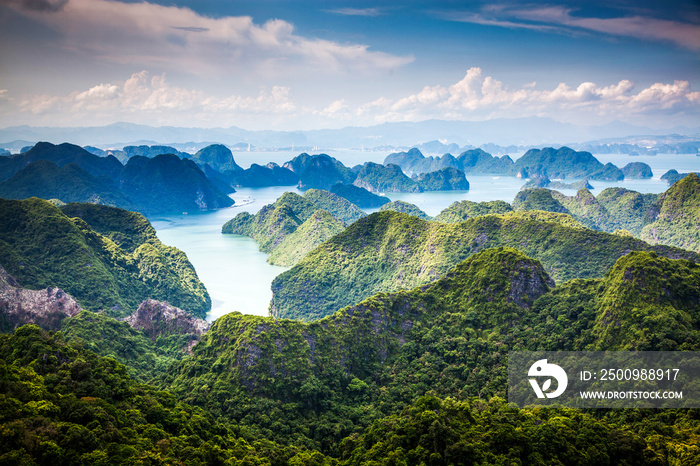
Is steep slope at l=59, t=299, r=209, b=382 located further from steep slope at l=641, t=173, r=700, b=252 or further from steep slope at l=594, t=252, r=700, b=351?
steep slope at l=641, t=173, r=700, b=252

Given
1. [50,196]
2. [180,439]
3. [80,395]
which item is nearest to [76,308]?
[80,395]

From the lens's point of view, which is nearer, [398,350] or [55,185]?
[398,350]

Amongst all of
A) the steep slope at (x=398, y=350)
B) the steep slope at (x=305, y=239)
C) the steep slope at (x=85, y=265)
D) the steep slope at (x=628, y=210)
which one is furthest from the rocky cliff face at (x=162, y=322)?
the steep slope at (x=628, y=210)

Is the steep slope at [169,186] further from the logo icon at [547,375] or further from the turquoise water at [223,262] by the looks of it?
the logo icon at [547,375]

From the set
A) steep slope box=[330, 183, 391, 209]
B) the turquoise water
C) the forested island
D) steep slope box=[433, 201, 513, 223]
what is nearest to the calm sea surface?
the turquoise water

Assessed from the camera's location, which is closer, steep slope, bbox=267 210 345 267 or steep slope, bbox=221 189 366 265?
steep slope, bbox=267 210 345 267

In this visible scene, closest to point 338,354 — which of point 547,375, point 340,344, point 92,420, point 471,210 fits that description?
point 340,344

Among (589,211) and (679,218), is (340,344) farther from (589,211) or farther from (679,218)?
(589,211)
